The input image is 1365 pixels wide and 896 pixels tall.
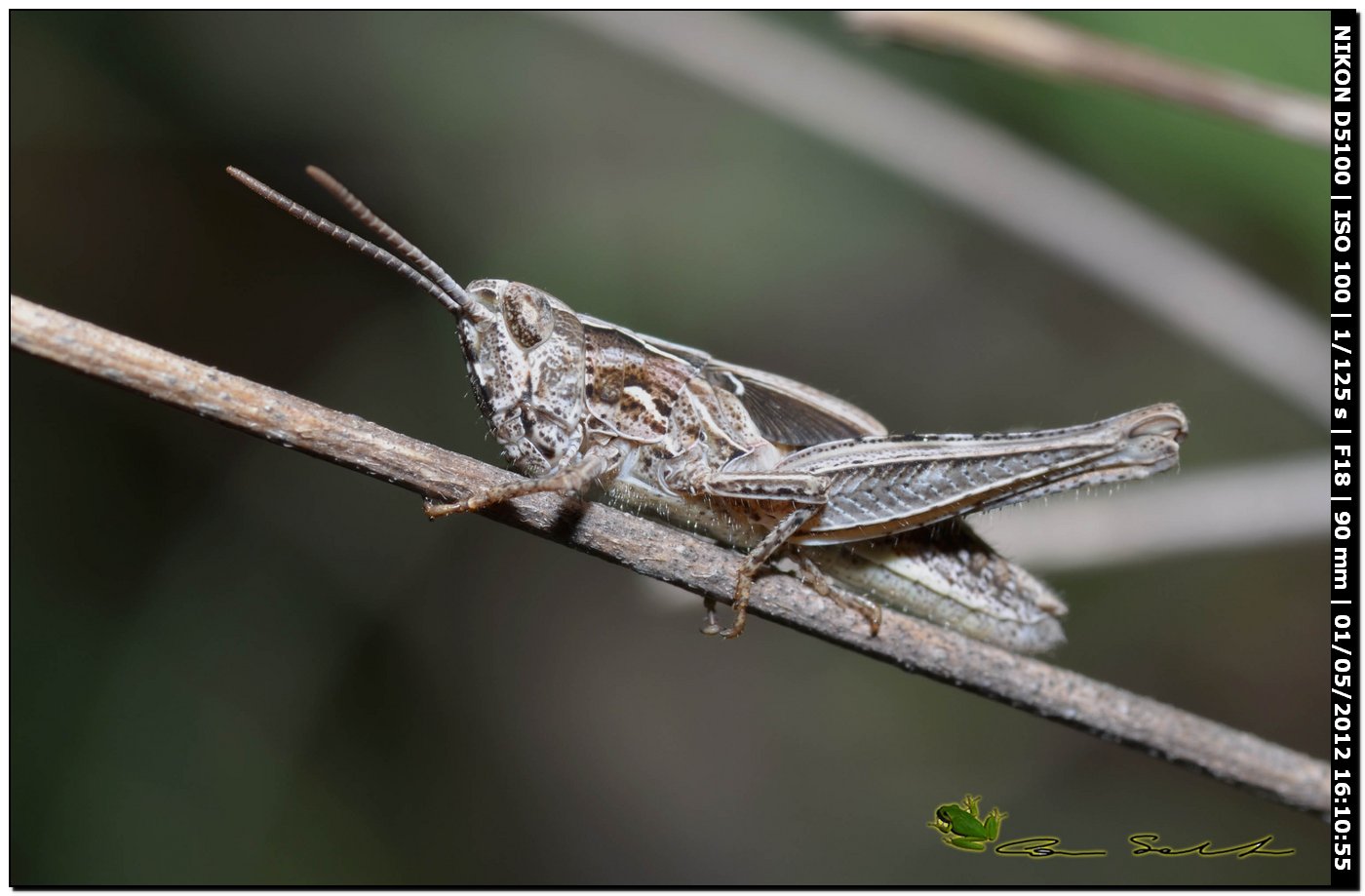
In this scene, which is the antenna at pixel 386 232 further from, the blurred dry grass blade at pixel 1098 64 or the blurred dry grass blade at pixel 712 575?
the blurred dry grass blade at pixel 1098 64

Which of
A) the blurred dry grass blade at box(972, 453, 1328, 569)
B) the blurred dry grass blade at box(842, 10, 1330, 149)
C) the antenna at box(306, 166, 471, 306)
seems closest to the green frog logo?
the blurred dry grass blade at box(972, 453, 1328, 569)

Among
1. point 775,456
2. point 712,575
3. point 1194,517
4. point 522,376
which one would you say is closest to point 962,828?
point 712,575

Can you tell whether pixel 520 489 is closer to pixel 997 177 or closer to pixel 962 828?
pixel 962 828

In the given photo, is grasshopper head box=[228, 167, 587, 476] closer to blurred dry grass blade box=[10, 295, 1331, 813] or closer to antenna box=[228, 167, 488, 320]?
antenna box=[228, 167, 488, 320]

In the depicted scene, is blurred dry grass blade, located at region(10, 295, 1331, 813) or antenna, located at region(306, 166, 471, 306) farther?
antenna, located at region(306, 166, 471, 306)

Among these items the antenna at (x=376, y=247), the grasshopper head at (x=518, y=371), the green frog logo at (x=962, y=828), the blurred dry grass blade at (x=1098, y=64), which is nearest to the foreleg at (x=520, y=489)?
the grasshopper head at (x=518, y=371)

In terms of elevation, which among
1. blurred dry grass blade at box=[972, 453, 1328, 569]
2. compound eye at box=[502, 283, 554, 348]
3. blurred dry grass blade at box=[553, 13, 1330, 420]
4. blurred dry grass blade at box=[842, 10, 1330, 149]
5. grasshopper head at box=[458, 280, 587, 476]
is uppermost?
blurred dry grass blade at box=[553, 13, 1330, 420]
